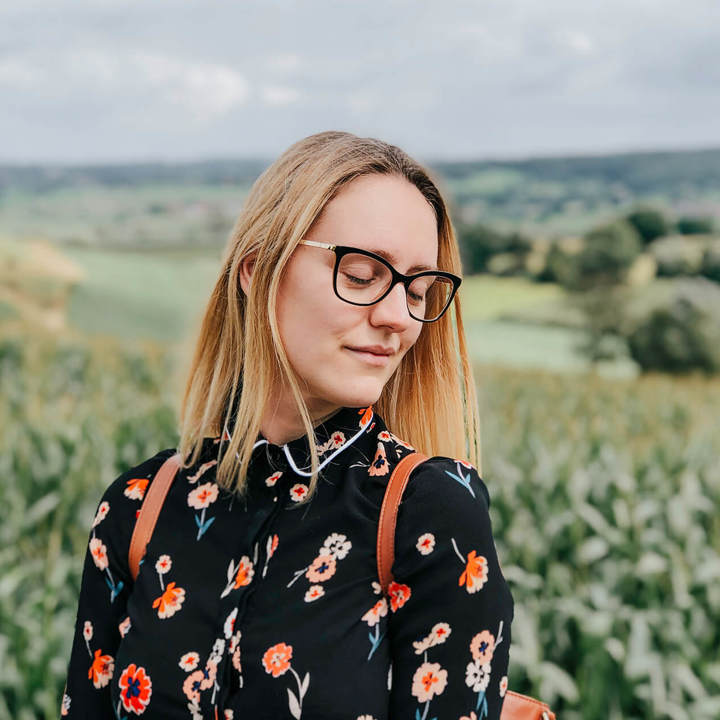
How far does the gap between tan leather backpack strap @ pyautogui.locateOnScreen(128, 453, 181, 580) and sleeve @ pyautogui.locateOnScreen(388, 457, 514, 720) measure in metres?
0.44

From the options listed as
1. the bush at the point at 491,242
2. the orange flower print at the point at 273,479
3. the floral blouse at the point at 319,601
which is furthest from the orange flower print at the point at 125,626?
the bush at the point at 491,242

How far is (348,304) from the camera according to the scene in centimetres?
135

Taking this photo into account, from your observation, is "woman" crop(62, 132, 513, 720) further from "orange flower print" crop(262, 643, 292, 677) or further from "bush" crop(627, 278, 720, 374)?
"bush" crop(627, 278, 720, 374)

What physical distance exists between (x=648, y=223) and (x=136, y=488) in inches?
711

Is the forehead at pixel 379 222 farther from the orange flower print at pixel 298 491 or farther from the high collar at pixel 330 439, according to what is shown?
the orange flower print at pixel 298 491

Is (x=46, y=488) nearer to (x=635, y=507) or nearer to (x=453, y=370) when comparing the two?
(x=635, y=507)

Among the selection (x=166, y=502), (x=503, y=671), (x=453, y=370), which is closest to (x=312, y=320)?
(x=453, y=370)

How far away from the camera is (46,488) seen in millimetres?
5375

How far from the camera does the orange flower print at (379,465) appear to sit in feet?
4.49

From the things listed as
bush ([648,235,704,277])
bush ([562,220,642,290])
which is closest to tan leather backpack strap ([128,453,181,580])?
bush ([648,235,704,277])

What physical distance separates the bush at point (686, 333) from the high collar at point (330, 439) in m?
18.2

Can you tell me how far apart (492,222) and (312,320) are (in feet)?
49.7

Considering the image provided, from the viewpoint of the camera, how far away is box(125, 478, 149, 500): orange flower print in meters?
1.56

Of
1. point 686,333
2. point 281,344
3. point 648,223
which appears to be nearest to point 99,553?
point 281,344
